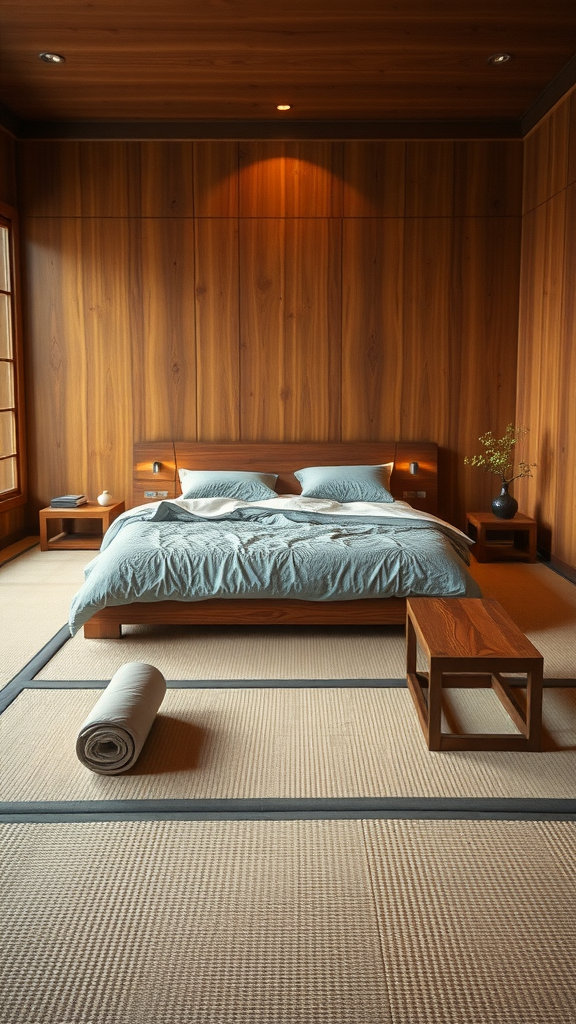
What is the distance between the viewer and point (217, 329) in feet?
19.4

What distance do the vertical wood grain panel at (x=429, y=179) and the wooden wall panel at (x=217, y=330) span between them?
1.24m

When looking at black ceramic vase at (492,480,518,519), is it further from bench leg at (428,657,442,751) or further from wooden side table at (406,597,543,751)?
bench leg at (428,657,442,751)

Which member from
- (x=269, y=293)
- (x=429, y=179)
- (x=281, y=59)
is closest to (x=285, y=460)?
(x=269, y=293)

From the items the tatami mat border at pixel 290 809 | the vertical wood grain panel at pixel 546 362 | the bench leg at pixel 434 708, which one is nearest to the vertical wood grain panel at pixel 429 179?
the vertical wood grain panel at pixel 546 362

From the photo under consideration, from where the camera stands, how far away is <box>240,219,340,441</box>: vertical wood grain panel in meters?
5.84

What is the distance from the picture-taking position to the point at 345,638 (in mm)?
3807

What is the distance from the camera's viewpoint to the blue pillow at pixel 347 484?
212 inches

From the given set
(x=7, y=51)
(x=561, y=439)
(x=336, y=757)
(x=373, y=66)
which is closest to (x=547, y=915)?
(x=336, y=757)

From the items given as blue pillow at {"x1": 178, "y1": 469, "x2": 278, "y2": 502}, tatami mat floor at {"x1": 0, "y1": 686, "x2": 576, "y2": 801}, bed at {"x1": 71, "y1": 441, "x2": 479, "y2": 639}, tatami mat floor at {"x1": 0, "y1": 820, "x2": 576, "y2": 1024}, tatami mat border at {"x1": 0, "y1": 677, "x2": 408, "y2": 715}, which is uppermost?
blue pillow at {"x1": 178, "y1": 469, "x2": 278, "y2": 502}

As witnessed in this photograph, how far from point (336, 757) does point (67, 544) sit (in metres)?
3.59

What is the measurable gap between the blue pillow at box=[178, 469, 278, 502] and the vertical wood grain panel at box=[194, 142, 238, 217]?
6.08ft

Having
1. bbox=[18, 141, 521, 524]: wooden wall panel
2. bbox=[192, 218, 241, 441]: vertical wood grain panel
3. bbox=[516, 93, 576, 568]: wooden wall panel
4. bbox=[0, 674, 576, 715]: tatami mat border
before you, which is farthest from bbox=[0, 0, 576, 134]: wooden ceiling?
bbox=[0, 674, 576, 715]: tatami mat border

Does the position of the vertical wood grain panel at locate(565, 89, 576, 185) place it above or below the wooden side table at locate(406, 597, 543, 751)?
above

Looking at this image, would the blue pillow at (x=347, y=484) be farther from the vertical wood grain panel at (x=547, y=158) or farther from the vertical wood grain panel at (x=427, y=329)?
the vertical wood grain panel at (x=547, y=158)
